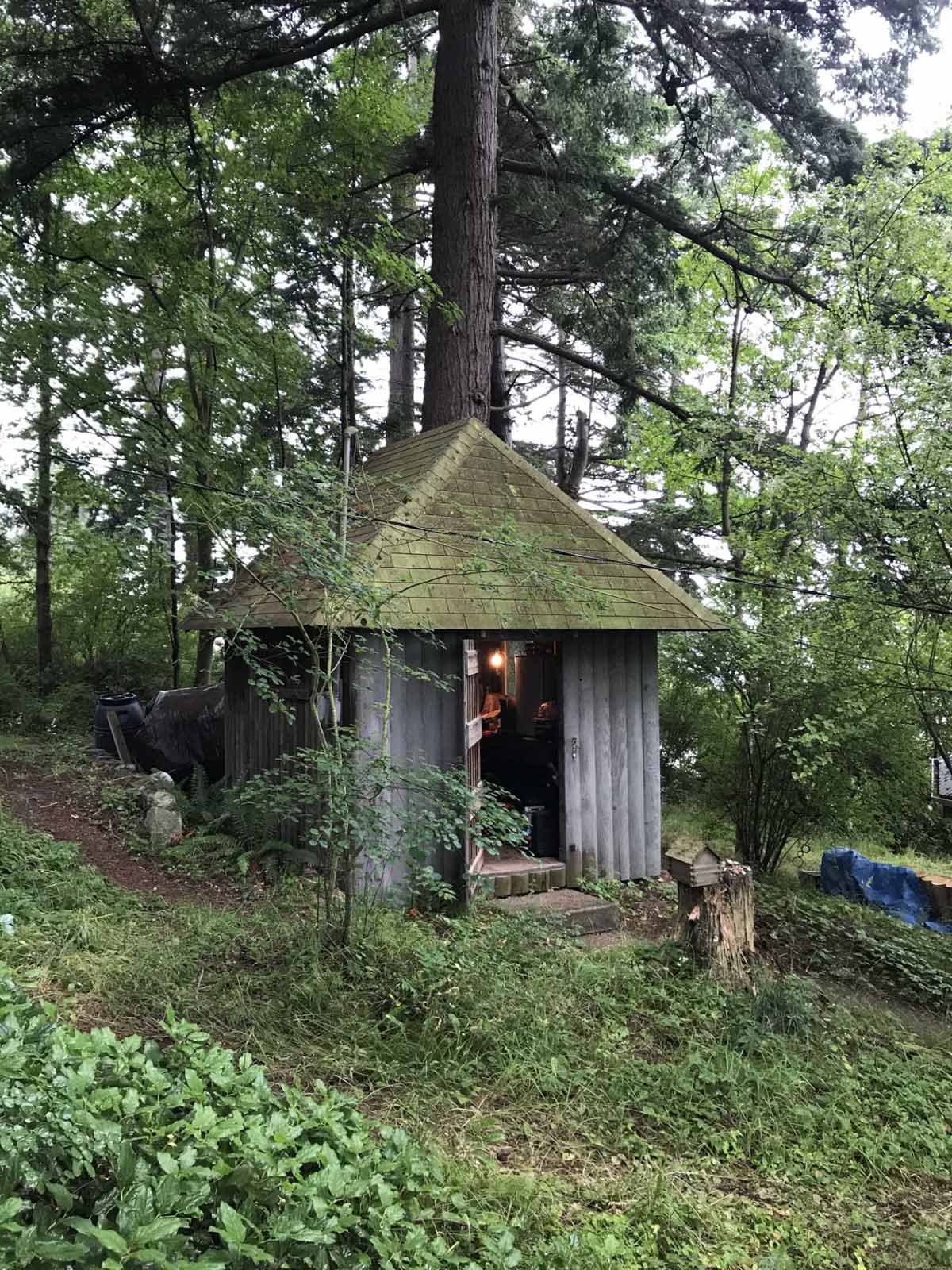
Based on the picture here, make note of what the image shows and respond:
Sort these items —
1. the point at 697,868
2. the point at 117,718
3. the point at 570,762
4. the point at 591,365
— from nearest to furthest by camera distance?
1. the point at 697,868
2. the point at 570,762
3. the point at 117,718
4. the point at 591,365

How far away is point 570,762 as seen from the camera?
6832 millimetres

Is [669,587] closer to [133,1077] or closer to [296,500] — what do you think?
[296,500]

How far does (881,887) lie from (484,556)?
6005mm

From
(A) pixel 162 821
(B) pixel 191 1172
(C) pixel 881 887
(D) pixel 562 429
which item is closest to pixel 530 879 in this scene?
(A) pixel 162 821

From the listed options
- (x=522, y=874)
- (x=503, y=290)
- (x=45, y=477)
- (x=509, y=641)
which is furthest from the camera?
(x=503, y=290)

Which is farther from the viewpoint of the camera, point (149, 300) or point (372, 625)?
point (149, 300)

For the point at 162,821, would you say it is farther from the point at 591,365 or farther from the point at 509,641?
the point at 591,365

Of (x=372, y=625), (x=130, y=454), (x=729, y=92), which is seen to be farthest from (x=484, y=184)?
(x=372, y=625)

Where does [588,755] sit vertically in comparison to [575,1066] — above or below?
above

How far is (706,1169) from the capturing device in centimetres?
329

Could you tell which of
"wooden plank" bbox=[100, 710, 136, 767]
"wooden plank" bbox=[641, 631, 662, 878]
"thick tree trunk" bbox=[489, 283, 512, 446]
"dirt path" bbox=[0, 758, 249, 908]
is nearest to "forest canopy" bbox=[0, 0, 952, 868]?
"thick tree trunk" bbox=[489, 283, 512, 446]

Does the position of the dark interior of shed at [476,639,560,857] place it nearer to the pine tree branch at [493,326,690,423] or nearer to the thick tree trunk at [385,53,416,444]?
the pine tree branch at [493,326,690,423]

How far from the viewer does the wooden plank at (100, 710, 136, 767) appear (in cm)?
893

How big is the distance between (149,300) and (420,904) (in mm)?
7079
